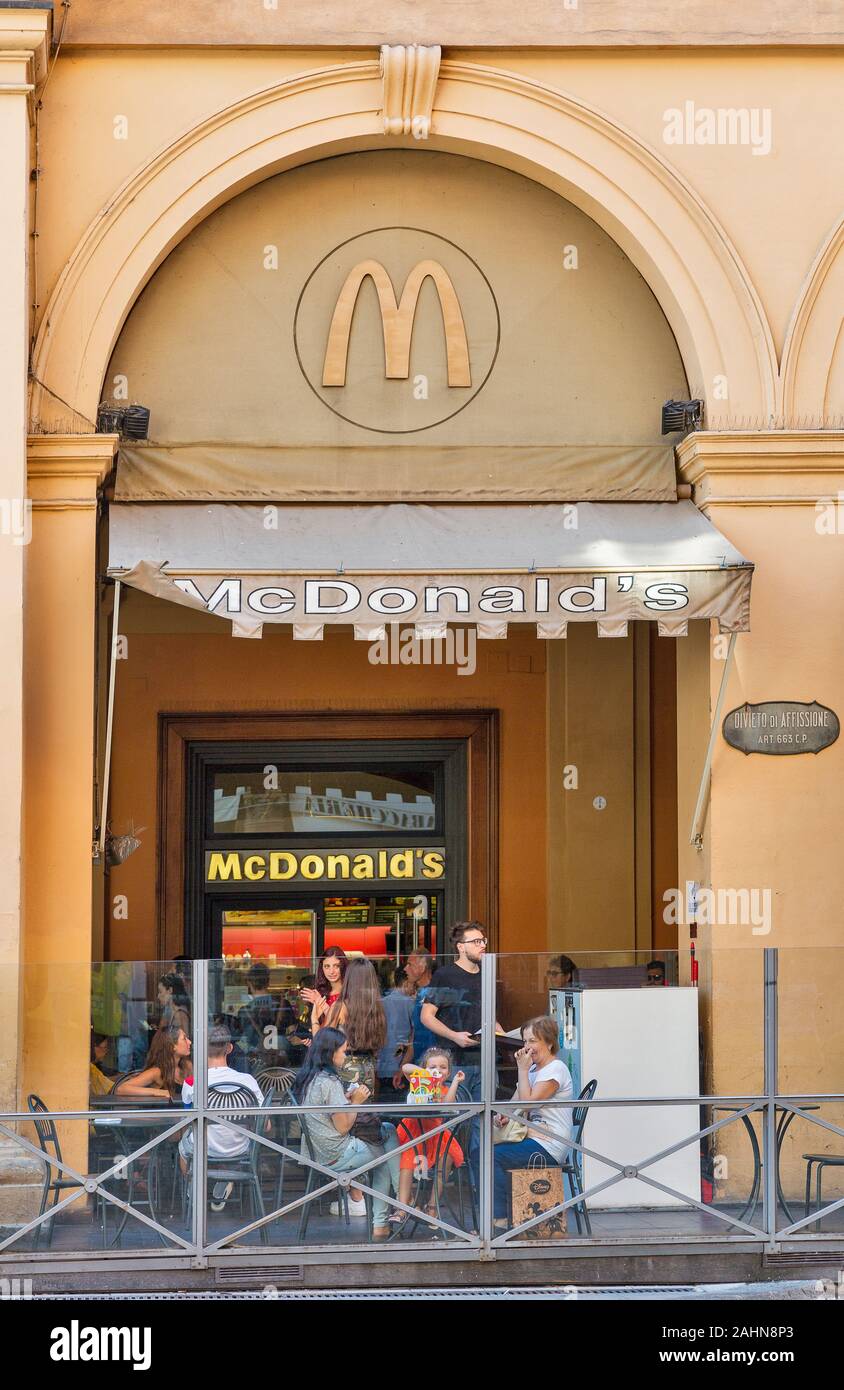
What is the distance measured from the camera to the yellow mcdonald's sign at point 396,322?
34.1ft

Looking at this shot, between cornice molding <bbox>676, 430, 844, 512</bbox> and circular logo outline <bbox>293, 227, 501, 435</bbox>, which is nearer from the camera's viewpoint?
cornice molding <bbox>676, 430, 844, 512</bbox>

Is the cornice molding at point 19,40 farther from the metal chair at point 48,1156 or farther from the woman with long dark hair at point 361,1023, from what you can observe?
the metal chair at point 48,1156

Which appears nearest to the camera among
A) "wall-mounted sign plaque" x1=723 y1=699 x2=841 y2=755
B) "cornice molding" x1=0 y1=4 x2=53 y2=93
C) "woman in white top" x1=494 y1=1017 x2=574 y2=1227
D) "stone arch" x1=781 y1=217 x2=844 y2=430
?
"woman in white top" x1=494 y1=1017 x2=574 y2=1227

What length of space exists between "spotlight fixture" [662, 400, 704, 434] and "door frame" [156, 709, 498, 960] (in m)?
3.45

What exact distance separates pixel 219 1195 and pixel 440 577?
3.71 m

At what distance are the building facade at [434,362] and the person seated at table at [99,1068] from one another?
966 mm

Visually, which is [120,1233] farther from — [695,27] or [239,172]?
[695,27]

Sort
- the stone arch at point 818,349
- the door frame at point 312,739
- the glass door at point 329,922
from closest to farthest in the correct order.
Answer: the stone arch at point 818,349 → the door frame at point 312,739 → the glass door at point 329,922

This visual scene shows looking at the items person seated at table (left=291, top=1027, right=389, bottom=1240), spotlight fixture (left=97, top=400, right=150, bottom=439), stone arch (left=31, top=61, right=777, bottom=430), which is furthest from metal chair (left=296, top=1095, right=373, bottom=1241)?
stone arch (left=31, top=61, right=777, bottom=430)

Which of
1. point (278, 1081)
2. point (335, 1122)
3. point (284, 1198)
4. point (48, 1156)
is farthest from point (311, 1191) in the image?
point (48, 1156)

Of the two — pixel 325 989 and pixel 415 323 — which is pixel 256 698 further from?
pixel 325 989

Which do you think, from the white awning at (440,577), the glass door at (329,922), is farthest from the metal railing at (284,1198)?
the glass door at (329,922)

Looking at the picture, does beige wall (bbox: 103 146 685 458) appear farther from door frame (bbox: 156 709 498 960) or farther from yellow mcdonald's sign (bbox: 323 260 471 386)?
door frame (bbox: 156 709 498 960)

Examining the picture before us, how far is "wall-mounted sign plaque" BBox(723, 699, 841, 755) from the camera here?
32.1ft
